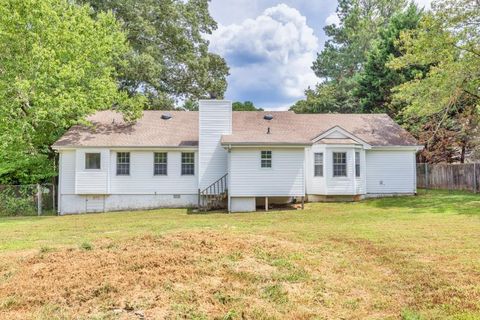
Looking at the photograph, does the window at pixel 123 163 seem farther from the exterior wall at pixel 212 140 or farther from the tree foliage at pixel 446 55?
the tree foliage at pixel 446 55

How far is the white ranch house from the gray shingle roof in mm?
55

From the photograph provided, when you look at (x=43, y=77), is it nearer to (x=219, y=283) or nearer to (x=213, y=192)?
(x=213, y=192)

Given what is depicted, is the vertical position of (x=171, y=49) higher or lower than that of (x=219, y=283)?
higher

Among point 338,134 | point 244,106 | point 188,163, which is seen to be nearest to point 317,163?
point 338,134

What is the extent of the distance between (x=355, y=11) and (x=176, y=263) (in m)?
43.0

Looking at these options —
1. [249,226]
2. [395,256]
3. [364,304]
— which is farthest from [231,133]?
[364,304]

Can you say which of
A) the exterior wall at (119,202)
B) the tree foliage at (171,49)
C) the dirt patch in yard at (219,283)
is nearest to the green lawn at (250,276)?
the dirt patch in yard at (219,283)

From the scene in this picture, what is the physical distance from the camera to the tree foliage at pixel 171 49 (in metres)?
29.7

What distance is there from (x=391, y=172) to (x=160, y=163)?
12452 mm

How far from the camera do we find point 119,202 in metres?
18.2

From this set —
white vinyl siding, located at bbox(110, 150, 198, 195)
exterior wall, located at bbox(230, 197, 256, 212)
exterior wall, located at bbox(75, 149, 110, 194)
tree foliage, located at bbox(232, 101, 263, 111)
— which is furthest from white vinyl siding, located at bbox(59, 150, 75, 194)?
tree foliage, located at bbox(232, 101, 263, 111)

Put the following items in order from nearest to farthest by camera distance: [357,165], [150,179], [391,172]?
[150,179] → [357,165] → [391,172]

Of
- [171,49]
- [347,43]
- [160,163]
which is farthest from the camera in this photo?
[347,43]

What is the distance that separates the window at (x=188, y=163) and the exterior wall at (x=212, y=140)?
0.63 m
